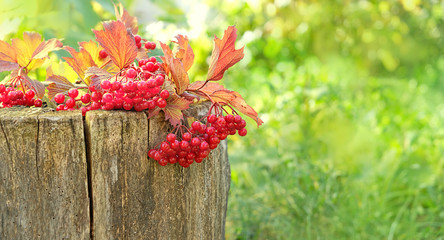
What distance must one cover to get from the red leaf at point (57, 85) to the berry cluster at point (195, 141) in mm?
318

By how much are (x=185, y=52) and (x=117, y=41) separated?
187 millimetres

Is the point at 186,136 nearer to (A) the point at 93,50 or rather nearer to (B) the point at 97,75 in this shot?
(B) the point at 97,75

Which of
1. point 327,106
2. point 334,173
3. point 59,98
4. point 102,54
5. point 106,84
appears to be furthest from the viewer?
point 327,106

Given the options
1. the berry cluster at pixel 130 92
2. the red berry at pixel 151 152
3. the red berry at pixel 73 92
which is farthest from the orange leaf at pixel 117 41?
the red berry at pixel 151 152

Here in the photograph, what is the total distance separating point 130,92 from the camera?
109 cm

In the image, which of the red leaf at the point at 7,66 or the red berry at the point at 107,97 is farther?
the red leaf at the point at 7,66

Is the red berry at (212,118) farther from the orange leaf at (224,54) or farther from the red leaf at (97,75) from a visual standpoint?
the red leaf at (97,75)

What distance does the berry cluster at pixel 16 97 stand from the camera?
122 cm

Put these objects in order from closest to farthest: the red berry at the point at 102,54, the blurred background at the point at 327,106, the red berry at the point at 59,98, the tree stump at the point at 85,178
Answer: the tree stump at the point at 85,178 < the red berry at the point at 59,98 < the red berry at the point at 102,54 < the blurred background at the point at 327,106

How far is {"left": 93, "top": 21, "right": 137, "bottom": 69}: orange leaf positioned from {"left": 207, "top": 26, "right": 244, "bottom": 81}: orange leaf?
21 centimetres

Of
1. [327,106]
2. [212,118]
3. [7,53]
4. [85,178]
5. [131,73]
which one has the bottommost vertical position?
[85,178]

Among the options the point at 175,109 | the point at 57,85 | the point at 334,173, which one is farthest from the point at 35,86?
A: the point at 334,173

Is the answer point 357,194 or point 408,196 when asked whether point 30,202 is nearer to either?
point 357,194

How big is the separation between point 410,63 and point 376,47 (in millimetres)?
460
